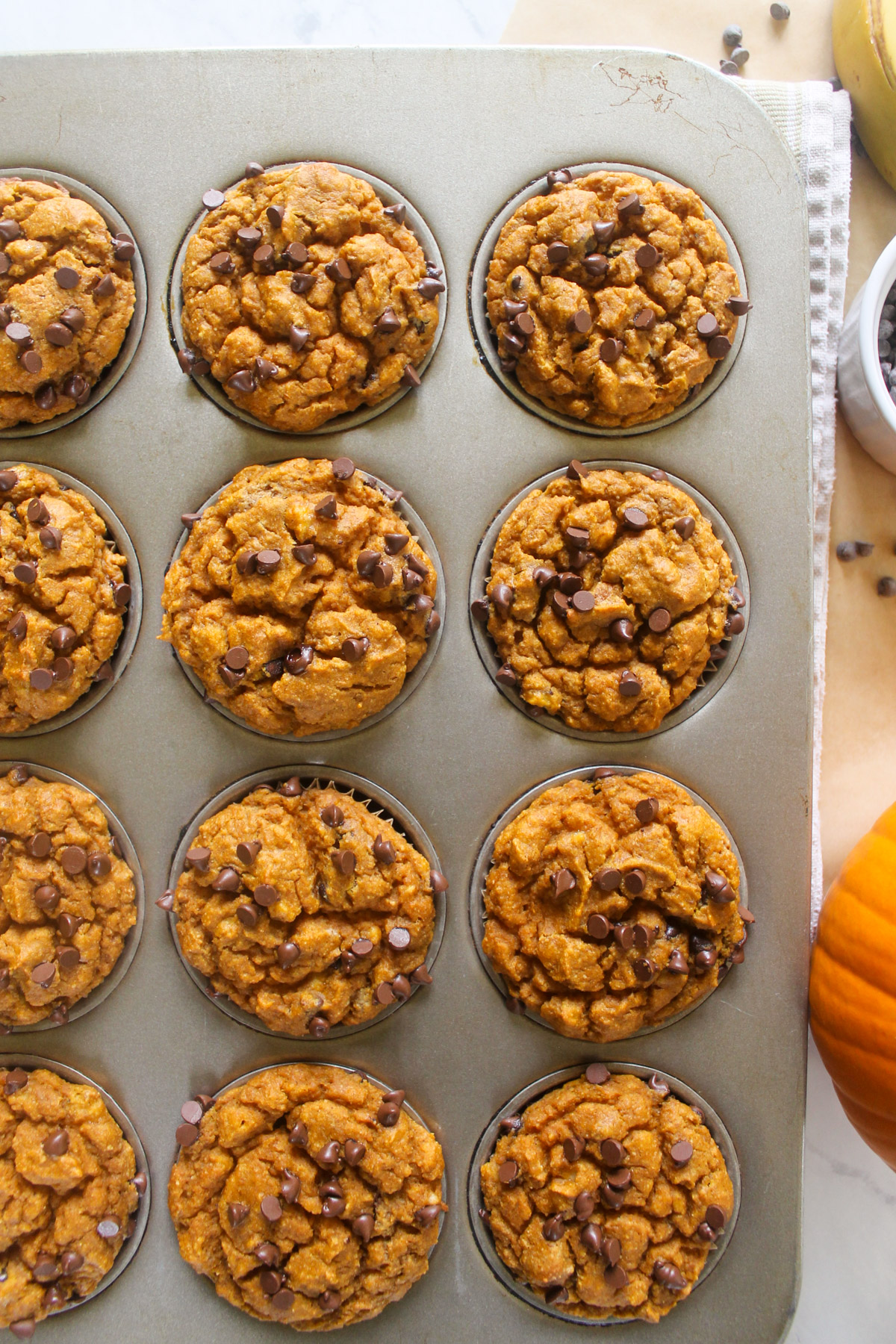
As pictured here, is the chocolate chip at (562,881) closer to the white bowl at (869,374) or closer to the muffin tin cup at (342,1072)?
the muffin tin cup at (342,1072)

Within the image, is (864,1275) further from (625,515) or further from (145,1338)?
(625,515)

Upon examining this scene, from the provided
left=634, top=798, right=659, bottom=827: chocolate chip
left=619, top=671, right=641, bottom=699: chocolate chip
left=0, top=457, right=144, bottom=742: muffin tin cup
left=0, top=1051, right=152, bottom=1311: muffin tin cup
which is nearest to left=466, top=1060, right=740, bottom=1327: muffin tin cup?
left=634, top=798, right=659, bottom=827: chocolate chip

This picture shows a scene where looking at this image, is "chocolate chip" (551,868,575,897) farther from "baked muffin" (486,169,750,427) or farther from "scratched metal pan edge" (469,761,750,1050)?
"baked muffin" (486,169,750,427)

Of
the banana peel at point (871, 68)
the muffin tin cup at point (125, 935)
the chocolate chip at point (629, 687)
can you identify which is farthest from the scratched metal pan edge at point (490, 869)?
the banana peel at point (871, 68)

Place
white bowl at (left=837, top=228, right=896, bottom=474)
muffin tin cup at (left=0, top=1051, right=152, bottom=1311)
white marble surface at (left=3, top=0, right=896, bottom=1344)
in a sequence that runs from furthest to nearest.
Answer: white marble surface at (left=3, top=0, right=896, bottom=1344)
white bowl at (left=837, top=228, right=896, bottom=474)
muffin tin cup at (left=0, top=1051, right=152, bottom=1311)

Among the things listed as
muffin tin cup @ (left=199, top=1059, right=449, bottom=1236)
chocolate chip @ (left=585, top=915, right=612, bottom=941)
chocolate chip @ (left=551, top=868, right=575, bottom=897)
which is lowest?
muffin tin cup @ (left=199, top=1059, right=449, bottom=1236)

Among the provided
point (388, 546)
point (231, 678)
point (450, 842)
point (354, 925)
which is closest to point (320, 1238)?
point (354, 925)
